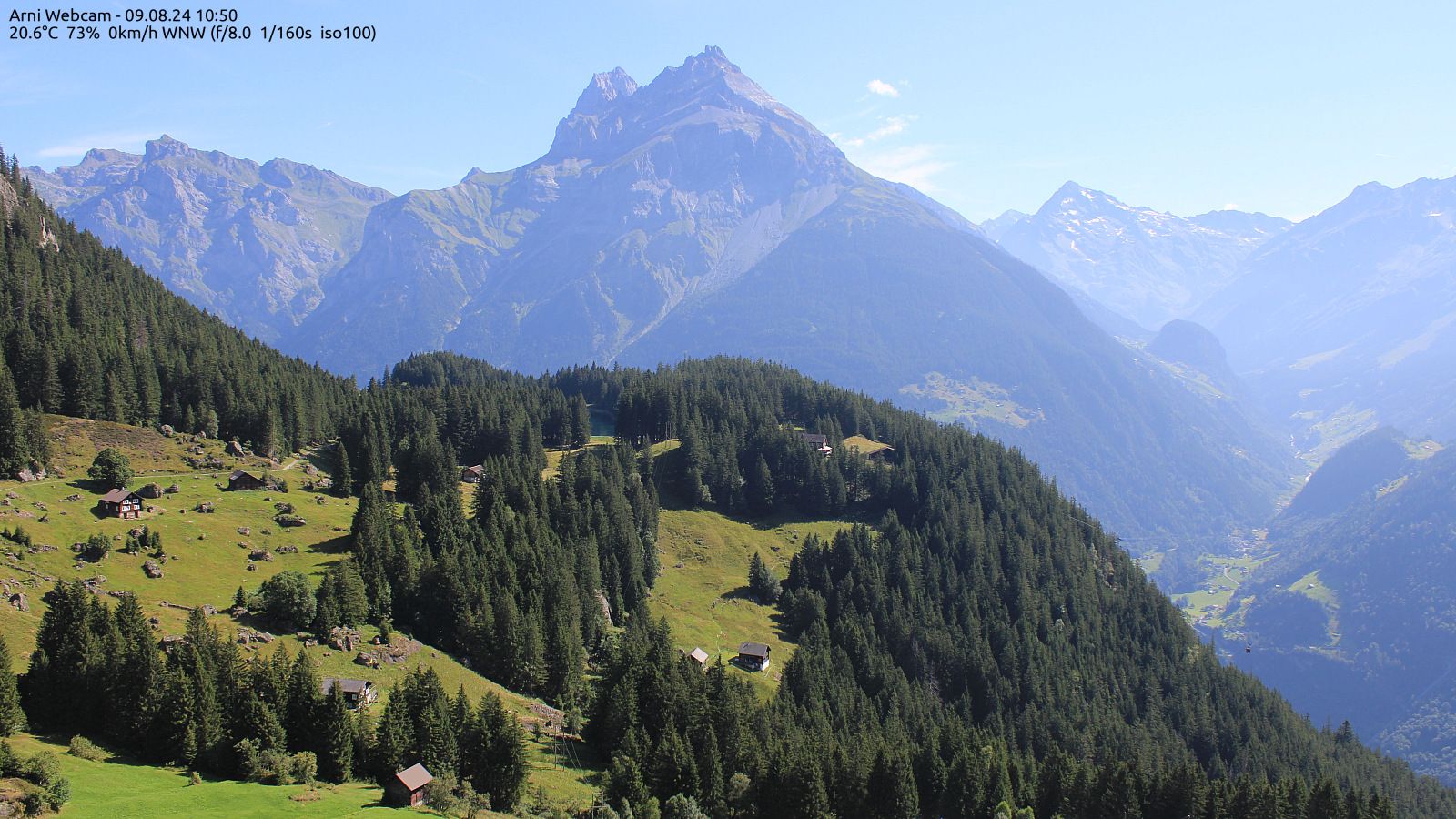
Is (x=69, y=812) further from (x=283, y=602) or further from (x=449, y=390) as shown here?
(x=449, y=390)

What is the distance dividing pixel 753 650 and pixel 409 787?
6876 cm

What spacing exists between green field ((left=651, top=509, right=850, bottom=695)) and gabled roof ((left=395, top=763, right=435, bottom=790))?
5939 centimetres

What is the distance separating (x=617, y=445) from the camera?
594 ft

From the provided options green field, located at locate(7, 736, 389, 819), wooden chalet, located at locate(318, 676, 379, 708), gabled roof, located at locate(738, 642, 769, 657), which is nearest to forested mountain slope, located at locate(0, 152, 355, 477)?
wooden chalet, located at locate(318, 676, 379, 708)

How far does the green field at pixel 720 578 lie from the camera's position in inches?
5310

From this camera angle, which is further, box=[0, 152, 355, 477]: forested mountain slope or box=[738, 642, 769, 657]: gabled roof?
box=[0, 152, 355, 477]: forested mountain slope

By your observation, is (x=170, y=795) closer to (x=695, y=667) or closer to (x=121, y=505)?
(x=695, y=667)

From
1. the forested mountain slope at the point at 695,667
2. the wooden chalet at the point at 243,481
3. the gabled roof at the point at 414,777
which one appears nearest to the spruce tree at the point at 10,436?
the wooden chalet at the point at 243,481

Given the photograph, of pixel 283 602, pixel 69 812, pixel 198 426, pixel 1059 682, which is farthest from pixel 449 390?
pixel 69 812

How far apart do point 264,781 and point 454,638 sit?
3936 cm

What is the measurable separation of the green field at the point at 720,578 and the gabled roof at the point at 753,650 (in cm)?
226

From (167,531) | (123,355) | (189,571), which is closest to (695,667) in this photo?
(189,571)

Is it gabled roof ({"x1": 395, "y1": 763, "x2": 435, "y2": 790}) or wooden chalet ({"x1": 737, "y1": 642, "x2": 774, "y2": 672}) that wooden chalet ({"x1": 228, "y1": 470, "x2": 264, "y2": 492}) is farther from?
gabled roof ({"x1": 395, "y1": 763, "x2": 435, "y2": 790})

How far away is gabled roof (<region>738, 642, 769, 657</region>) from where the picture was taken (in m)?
128
